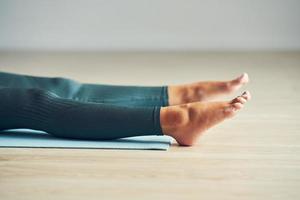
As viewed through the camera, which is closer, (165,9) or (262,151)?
(262,151)

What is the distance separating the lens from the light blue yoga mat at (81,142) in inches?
86.1

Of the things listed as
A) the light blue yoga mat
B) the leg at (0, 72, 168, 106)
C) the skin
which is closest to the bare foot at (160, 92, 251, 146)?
the skin

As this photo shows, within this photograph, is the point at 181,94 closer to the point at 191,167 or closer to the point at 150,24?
the point at 191,167

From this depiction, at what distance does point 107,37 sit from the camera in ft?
15.5

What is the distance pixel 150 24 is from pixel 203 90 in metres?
2.31

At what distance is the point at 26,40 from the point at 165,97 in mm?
2531

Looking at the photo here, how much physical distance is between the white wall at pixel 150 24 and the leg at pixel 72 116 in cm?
259

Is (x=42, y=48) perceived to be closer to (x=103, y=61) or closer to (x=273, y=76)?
(x=103, y=61)

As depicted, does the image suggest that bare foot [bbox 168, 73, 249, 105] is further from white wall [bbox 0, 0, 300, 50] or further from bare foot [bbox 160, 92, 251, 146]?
white wall [bbox 0, 0, 300, 50]

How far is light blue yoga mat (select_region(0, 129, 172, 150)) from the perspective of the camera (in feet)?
7.18

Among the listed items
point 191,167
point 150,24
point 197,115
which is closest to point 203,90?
point 197,115

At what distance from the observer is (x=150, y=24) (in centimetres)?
471

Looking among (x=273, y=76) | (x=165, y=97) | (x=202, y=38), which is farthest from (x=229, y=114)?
(x=202, y=38)

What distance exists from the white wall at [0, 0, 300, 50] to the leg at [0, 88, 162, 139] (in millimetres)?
2585
